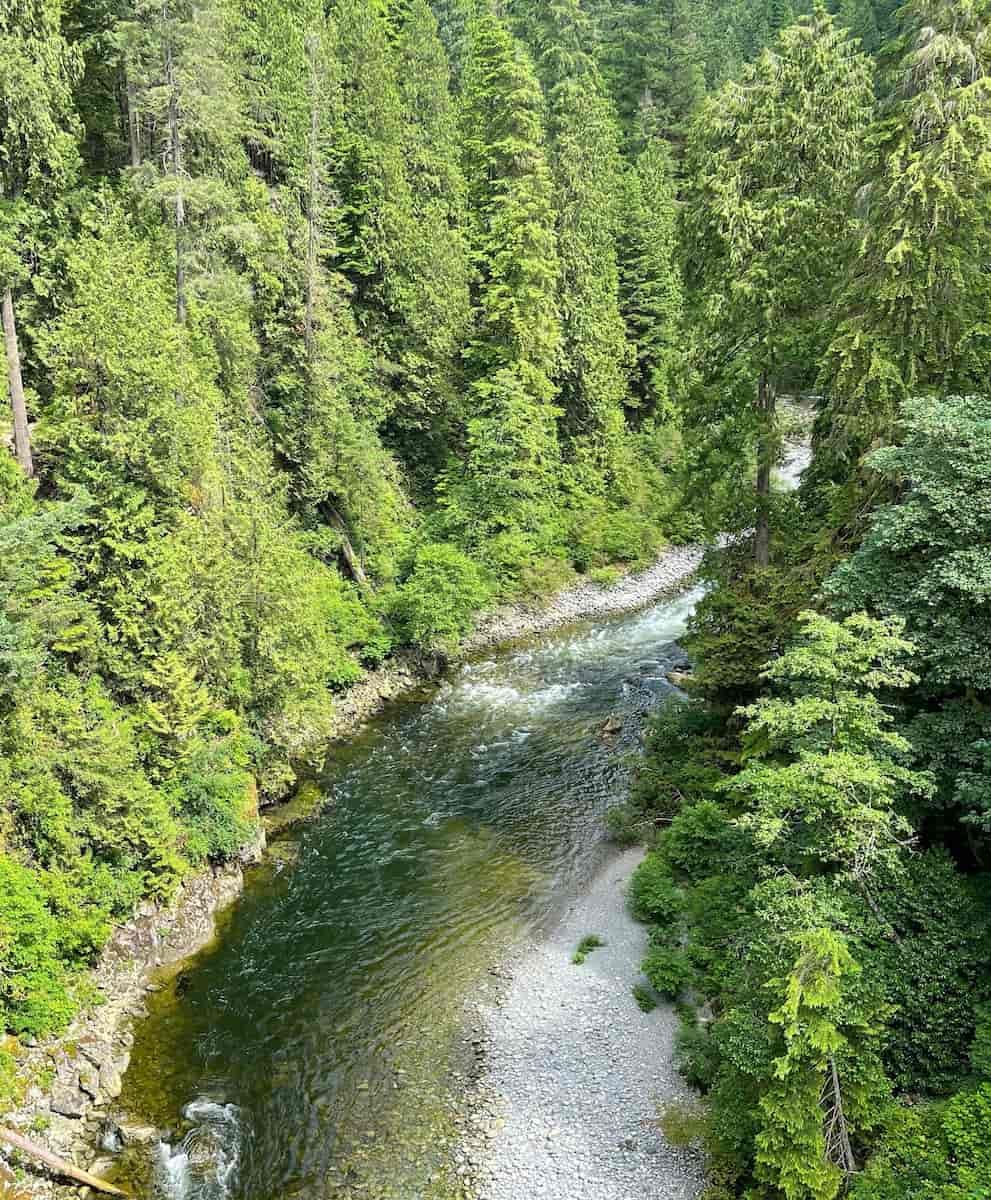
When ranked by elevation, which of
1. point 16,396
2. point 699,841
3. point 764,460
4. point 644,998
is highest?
point 16,396

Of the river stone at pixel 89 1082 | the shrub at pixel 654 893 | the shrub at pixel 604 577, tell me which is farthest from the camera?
the shrub at pixel 604 577

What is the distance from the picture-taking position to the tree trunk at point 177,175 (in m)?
20.5

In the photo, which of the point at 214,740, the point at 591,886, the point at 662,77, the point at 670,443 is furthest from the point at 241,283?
the point at 662,77

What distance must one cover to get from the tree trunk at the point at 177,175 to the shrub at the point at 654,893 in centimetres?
1803

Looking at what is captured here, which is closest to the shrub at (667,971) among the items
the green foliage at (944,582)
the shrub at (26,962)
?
the green foliage at (944,582)

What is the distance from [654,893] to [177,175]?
2114 centimetres

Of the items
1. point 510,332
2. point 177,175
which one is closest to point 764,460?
point 177,175

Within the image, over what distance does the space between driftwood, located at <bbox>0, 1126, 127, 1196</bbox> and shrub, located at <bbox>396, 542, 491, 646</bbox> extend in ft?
60.3

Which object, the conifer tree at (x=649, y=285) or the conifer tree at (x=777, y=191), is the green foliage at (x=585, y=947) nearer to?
the conifer tree at (x=777, y=191)

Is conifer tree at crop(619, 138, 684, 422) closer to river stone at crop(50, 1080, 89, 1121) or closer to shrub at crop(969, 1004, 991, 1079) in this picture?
shrub at crop(969, 1004, 991, 1079)

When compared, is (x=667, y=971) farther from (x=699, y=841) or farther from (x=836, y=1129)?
(x=836, y=1129)

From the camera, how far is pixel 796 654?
1085cm

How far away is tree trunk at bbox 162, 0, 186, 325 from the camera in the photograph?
67.3ft

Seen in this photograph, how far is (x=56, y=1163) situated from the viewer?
10.8 metres
